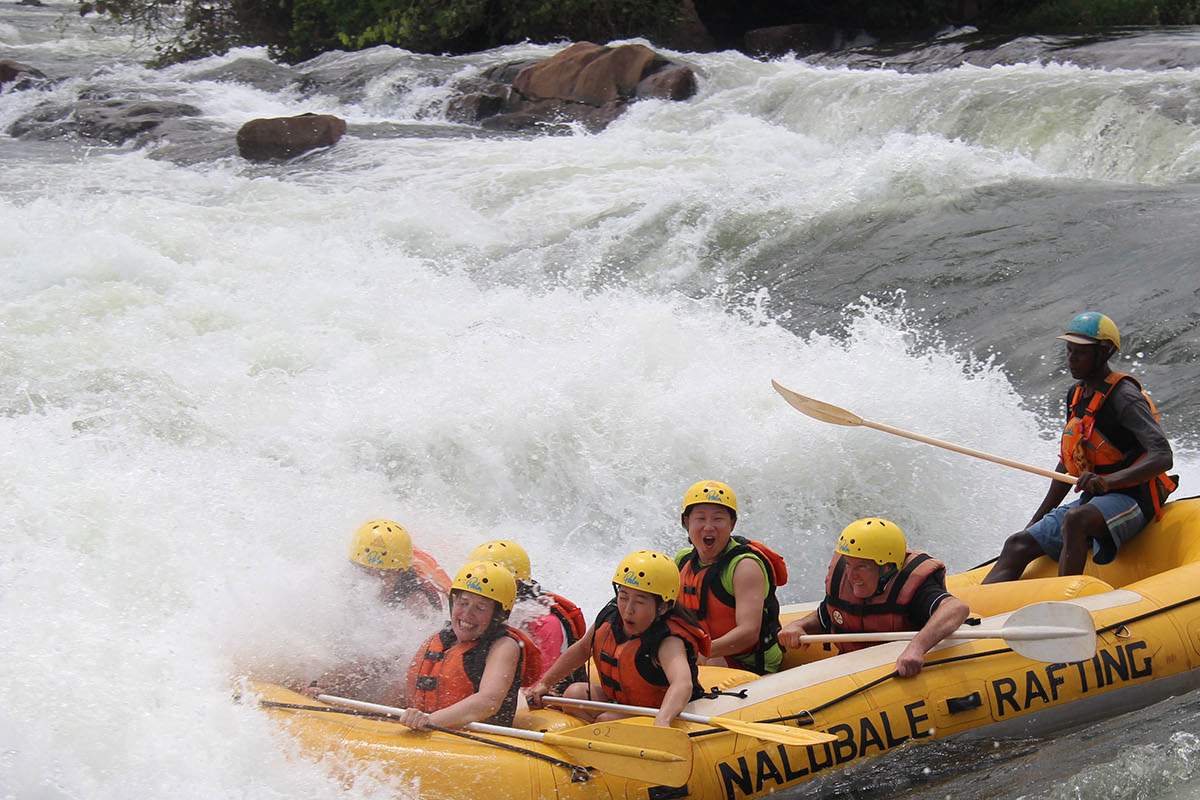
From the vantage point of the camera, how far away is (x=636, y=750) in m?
3.73

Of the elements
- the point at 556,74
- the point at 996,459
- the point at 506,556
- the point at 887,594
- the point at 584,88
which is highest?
the point at 556,74

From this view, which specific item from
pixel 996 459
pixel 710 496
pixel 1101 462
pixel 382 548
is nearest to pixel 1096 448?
pixel 1101 462

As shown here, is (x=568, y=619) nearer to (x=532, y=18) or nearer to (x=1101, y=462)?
(x=1101, y=462)

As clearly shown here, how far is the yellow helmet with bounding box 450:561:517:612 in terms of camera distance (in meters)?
4.09

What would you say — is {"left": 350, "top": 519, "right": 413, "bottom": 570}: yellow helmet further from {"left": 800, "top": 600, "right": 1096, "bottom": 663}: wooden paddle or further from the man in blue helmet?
the man in blue helmet

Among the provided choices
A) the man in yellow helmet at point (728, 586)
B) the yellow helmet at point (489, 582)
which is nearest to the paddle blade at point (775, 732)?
the man in yellow helmet at point (728, 586)

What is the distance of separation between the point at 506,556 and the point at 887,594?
4.76 feet

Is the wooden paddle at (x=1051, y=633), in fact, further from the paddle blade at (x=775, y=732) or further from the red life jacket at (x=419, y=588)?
the red life jacket at (x=419, y=588)

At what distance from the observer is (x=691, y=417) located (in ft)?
23.8

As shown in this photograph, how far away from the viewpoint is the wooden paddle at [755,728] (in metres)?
3.79

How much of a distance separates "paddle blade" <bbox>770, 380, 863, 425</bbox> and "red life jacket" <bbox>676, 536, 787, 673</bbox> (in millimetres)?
1679

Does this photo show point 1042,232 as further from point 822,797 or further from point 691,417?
point 822,797

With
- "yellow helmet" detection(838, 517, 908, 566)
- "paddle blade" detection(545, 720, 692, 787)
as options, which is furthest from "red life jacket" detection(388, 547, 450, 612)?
"yellow helmet" detection(838, 517, 908, 566)

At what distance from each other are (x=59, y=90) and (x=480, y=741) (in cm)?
1628
